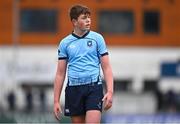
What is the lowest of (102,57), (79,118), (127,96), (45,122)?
(127,96)

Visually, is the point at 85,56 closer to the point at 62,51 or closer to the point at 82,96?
the point at 62,51

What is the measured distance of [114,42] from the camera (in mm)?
45719

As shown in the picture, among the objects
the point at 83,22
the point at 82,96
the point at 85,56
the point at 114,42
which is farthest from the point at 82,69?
the point at 114,42

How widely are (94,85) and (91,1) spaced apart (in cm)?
3704

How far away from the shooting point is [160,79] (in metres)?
44.5

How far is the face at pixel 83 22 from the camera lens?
872cm

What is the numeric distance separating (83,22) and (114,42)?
37.0 metres

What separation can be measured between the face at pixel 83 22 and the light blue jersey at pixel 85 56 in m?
0.11

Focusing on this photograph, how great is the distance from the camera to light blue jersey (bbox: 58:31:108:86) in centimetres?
881

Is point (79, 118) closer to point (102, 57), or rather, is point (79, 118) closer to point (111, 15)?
point (102, 57)

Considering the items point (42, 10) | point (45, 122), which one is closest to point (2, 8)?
point (42, 10)

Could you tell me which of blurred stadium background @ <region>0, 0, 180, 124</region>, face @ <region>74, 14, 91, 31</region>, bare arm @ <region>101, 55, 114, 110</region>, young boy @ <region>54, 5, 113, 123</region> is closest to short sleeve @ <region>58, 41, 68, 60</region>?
young boy @ <region>54, 5, 113, 123</region>

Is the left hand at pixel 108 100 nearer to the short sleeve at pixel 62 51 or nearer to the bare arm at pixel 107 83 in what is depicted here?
the bare arm at pixel 107 83

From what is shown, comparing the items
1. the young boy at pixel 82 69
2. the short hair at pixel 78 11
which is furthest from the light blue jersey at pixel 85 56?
the short hair at pixel 78 11
